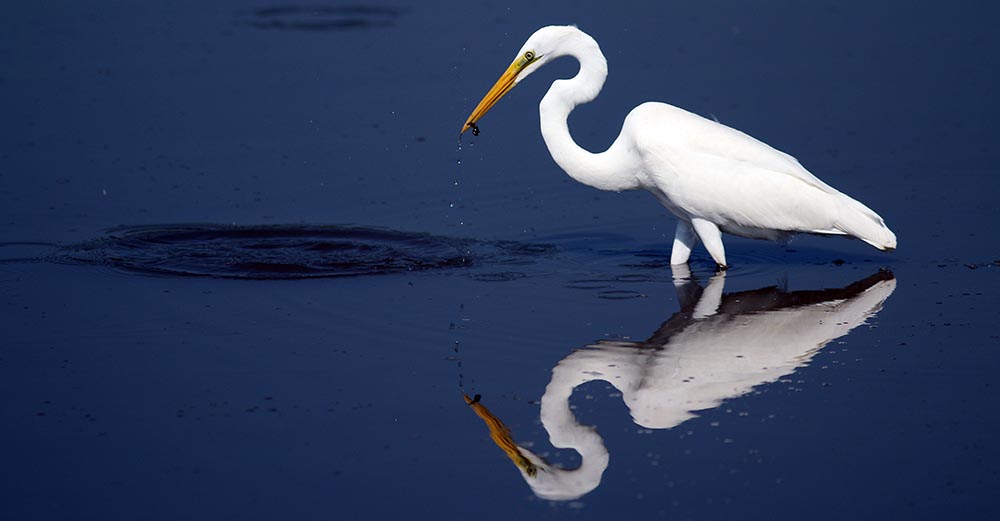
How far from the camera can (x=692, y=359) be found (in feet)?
23.6

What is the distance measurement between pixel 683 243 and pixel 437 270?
1649mm

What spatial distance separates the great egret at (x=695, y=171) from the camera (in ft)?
28.9

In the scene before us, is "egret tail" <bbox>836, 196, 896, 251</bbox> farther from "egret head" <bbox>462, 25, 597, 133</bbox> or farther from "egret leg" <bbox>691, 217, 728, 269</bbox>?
"egret head" <bbox>462, 25, 597, 133</bbox>

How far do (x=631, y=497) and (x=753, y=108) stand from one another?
7.48m

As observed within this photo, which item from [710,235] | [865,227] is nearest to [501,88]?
[710,235]

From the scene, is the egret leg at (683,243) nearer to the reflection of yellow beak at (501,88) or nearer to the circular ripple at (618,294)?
the circular ripple at (618,294)

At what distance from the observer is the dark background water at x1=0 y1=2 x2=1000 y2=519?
19.1ft

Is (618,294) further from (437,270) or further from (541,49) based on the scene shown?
(541,49)

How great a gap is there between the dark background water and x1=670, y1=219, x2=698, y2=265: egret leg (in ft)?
0.69

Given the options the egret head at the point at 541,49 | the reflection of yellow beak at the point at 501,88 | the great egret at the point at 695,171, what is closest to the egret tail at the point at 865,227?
the great egret at the point at 695,171

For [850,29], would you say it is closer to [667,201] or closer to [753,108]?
[753,108]

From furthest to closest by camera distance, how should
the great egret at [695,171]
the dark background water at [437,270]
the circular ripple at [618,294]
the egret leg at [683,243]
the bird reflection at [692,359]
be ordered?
the egret leg at [683,243], the great egret at [695,171], the circular ripple at [618,294], the bird reflection at [692,359], the dark background water at [437,270]

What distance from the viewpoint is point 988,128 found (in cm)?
1207

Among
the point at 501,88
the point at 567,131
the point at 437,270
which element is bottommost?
the point at 437,270
